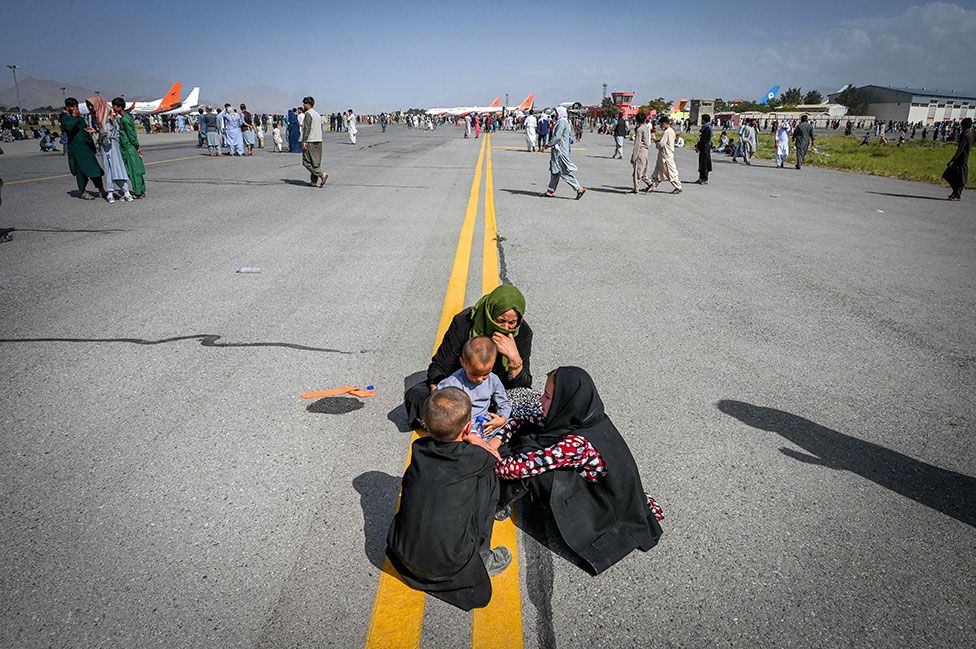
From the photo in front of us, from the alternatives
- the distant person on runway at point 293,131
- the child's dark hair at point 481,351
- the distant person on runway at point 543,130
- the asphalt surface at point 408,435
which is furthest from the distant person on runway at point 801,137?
the child's dark hair at point 481,351

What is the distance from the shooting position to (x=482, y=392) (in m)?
3.30

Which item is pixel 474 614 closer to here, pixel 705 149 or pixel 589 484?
pixel 589 484

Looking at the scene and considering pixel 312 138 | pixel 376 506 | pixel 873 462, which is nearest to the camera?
pixel 376 506

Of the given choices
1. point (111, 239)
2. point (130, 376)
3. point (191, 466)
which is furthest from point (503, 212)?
point (191, 466)

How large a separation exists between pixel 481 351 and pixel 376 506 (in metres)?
0.96

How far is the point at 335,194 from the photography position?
1287cm

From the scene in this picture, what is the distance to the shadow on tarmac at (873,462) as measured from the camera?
286 cm

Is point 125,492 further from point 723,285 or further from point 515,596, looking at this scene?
point 723,285

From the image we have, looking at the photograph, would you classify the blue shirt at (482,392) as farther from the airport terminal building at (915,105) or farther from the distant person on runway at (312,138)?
the airport terminal building at (915,105)

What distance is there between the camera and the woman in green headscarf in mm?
3387

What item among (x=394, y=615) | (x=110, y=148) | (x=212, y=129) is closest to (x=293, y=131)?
(x=212, y=129)

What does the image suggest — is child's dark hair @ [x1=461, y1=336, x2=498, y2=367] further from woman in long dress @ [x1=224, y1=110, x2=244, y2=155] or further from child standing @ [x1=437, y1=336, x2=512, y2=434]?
woman in long dress @ [x1=224, y1=110, x2=244, y2=155]

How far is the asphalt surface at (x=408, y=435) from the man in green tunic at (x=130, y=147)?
326cm

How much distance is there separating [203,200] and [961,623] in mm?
12408
